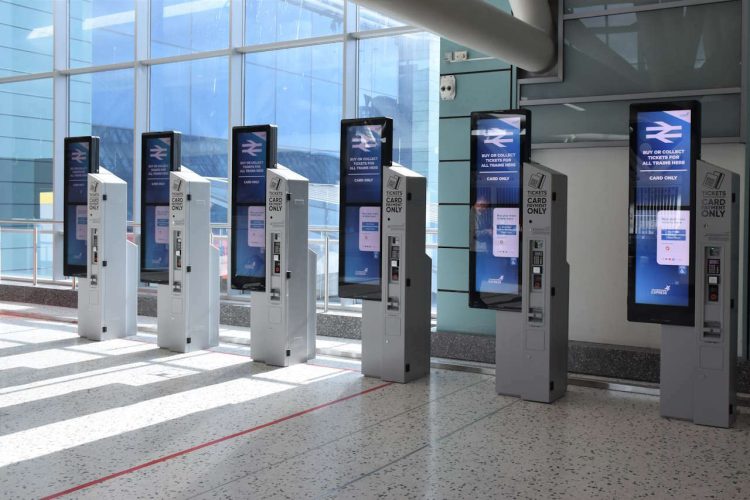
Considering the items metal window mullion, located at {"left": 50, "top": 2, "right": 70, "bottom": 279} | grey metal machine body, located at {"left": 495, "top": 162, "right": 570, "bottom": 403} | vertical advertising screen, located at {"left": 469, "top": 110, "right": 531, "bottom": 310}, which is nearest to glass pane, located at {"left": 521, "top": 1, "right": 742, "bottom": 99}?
vertical advertising screen, located at {"left": 469, "top": 110, "right": 531, "bottom": 310}

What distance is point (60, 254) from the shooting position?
11.6m

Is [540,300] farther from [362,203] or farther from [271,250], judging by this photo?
[271,250]

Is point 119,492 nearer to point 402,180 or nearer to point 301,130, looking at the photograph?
point 402,180

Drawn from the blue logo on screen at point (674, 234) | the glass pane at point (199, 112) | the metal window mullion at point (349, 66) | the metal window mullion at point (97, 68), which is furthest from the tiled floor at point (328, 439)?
the metal window mullion at point (97, 68)

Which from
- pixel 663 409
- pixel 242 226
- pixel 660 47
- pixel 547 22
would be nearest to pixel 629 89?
pixel 660 47

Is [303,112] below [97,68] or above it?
below

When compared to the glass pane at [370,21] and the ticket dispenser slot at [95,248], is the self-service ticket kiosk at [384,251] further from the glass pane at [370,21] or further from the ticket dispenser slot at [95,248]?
the ticket dispenser slot at [95,248]

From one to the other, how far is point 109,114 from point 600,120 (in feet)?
25.5

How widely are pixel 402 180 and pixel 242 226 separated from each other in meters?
1.81

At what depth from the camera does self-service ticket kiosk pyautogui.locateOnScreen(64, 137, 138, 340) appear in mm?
8031

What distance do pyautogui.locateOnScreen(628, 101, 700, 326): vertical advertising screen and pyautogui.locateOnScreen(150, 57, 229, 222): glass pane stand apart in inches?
247

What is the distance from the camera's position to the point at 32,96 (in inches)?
497

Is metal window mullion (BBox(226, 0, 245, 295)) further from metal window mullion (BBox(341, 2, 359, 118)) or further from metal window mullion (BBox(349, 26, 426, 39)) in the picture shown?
metal window mullion (BBox(349, 26, 426, 39))

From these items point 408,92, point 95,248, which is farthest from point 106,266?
point 408,92
